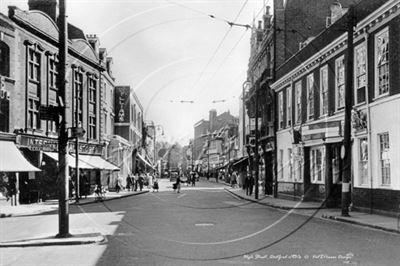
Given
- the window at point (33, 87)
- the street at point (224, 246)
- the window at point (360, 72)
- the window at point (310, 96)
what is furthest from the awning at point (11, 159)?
the window at point (360, 72)

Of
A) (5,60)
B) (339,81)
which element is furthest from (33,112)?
(339,81)

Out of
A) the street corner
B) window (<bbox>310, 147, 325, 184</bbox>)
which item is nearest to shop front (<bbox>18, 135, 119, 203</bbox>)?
window (<bbox>310, 147, 325, 184</bbox>)

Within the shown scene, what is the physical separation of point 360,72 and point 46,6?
2448cm

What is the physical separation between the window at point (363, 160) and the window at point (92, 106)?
26074 millimetres

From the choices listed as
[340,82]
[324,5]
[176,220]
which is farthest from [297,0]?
[176,220]

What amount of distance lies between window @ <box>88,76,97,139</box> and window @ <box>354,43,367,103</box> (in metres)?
25.4

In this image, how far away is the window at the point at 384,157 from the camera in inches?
746

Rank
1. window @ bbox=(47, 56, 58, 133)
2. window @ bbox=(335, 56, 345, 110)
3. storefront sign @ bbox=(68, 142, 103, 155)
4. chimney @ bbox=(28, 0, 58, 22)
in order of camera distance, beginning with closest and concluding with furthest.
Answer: window @ bbox=(335, 56, 345, 110) < window @ bbox=(47, 56, 58, 133) < chimney @ bbox=(28, 0, 58, 22) < storefront sign @ bbox=(68, 142, 103, 155)

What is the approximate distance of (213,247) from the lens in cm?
1118

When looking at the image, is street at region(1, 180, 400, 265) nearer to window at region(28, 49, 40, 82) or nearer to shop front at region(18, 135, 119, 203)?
shop front at region(18, 135, 119, 203)

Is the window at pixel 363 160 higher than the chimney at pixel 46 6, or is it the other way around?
the chimney at pixel 46 6

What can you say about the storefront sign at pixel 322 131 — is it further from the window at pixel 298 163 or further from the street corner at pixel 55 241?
the street corner at pixel 55 241

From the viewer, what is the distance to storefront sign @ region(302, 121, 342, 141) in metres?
23.6

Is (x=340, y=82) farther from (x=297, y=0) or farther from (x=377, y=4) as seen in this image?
(x=297, y=0)
